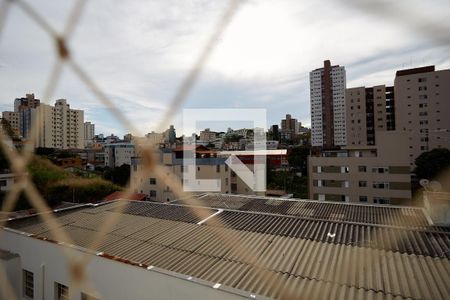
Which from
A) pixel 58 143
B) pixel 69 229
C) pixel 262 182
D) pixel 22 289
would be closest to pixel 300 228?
pixel 69 229

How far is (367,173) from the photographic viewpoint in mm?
11273

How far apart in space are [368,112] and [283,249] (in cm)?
2223

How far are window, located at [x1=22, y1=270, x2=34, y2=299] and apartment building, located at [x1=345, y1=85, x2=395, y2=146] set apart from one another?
2254 cm

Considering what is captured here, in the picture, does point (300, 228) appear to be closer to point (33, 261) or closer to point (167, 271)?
point (167, 271)

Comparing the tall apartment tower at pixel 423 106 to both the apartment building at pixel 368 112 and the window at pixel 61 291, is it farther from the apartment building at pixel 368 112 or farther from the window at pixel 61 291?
the window at pixel 61 291

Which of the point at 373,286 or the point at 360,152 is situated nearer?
the point at 373,286

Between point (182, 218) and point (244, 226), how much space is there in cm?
97

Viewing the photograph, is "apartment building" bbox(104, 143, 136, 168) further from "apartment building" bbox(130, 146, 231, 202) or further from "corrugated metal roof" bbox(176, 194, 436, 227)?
"corrugated metal roof" bbox(176, 194, 436, 227)

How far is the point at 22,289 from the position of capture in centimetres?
365

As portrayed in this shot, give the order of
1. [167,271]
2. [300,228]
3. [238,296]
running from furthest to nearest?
[300,228] → [167,271] → [238,296]

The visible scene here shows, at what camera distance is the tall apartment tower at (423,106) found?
18.0m

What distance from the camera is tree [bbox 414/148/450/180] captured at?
44.2 feet

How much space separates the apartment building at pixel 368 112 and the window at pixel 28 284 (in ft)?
73.9

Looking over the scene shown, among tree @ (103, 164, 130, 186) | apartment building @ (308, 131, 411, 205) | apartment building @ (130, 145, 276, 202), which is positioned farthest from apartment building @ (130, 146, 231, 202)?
apartment building @ (308, 131, 411, 205)
